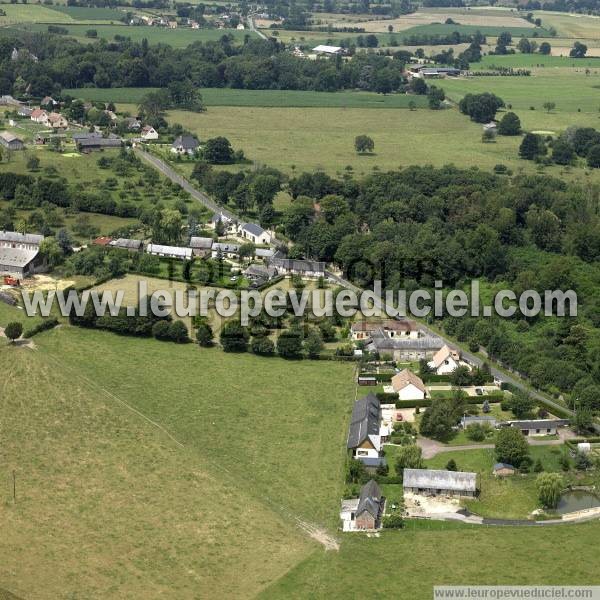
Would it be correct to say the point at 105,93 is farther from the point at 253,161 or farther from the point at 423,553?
the point at 423,553

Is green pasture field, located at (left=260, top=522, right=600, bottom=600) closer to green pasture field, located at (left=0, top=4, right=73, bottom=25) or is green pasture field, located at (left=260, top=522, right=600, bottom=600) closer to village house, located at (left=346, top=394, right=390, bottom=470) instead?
village house, located at (left=346, top=394, right=390, bottom=470)

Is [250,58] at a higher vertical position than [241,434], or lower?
higher

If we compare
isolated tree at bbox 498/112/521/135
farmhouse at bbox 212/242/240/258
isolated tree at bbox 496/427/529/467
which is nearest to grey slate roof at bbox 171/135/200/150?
farmhouse at bbox 212/242/240/258

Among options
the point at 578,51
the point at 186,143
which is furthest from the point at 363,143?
the point at 578,51

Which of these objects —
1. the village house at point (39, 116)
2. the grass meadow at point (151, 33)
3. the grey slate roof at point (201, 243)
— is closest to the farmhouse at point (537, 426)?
the grey slate roof at point (201, 243)

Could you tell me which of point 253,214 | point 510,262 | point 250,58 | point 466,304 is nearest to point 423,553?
point 466,304

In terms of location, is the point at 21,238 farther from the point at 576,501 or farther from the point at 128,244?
the point at 576,501
